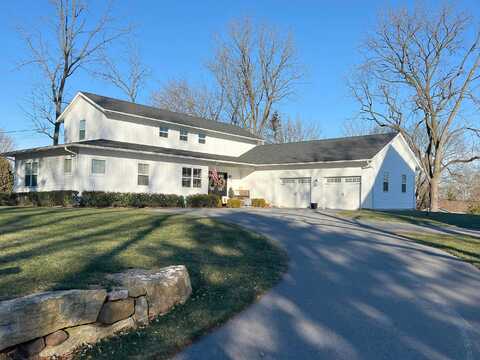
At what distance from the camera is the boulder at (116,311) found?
4.86 metres

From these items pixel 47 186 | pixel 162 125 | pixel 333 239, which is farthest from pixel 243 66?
pixel 333 239

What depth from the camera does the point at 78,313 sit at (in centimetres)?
458

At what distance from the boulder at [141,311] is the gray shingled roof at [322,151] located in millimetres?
21096

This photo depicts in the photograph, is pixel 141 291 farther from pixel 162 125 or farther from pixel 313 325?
pixel 162 125

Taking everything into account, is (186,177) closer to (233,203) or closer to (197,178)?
(197,178)

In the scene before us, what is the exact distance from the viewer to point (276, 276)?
7.64 metres

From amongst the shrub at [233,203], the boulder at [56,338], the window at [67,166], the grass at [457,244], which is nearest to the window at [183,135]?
the shrub at [233,203]

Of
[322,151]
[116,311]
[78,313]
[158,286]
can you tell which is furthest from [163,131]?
[78,313]

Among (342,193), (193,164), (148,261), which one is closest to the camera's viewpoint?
(148,261)

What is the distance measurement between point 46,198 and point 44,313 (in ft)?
62.7

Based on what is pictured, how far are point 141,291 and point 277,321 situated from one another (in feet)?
5.95

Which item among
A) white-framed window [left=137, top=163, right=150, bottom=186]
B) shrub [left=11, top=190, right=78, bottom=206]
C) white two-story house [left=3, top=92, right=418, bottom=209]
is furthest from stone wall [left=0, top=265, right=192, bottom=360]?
white-framed window [left=137, top=163, right=150, bottom=186]

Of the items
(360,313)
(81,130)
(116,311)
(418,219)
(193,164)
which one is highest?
(81,130)

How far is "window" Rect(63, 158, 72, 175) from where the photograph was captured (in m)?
22.0
